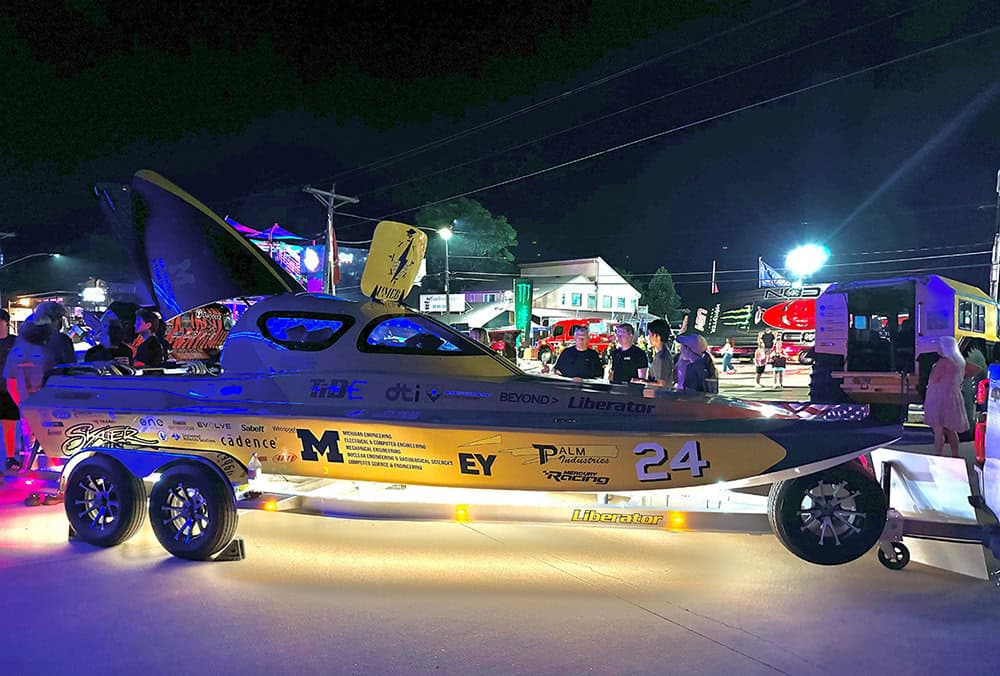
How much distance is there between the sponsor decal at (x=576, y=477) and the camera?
14.3 ft

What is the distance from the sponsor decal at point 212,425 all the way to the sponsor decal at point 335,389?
67cm

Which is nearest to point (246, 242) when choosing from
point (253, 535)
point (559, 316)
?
point (253, 535)

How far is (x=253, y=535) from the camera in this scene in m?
5.59

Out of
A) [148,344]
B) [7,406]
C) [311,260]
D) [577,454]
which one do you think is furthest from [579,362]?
[311,260]

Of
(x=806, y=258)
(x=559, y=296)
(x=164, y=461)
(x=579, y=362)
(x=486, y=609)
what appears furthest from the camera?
(x=559, y=296)

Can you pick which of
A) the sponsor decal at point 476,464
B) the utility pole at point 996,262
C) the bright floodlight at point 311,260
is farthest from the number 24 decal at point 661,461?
→ the bright floodlight at point 311,260

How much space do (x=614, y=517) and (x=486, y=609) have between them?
1031 mm

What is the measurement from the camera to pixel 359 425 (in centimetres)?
471

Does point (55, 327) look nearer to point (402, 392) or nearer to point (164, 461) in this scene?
point (164, 461)

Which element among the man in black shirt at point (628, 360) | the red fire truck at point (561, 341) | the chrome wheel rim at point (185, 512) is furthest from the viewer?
the red fire truck at point (561, 341)

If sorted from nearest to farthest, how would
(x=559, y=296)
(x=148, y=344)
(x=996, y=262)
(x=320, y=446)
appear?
(x=320, y=446) → (x=148, y=344) → (x=996, y=262) → (x=559, y=296)

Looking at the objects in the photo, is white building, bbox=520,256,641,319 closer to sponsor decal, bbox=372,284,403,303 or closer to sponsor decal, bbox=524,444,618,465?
sponsor decal, bbox=372,284,403,303

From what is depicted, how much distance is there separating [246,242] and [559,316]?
149 ft

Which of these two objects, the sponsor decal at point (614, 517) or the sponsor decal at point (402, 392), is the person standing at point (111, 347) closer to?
the sponsor decal at point (402, 392)
